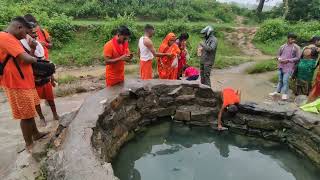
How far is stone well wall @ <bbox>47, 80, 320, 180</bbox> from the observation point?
3.79 m

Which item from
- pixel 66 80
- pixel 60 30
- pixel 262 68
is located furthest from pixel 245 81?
pixel 60 30

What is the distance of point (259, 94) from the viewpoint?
821 centimetres

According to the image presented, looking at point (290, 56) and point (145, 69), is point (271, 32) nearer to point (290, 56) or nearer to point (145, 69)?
point (290, 56)

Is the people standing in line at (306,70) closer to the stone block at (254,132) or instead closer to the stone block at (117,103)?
the stone block at (254,132)

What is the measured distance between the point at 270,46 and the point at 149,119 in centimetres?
1052

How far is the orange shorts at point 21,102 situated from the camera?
4.14 metres

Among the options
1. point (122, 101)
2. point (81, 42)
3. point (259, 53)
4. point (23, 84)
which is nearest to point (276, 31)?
point (259, 53)

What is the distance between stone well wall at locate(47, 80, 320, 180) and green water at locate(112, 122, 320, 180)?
203mm

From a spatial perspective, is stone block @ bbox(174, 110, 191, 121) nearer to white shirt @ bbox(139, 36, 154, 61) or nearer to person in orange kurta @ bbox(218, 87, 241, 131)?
person in orange kurta @ bbox(218, 87, 241, 131)

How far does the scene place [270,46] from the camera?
15273 mm

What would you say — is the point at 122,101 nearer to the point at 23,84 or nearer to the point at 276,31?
the point at 23,84

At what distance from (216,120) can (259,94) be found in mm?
2341

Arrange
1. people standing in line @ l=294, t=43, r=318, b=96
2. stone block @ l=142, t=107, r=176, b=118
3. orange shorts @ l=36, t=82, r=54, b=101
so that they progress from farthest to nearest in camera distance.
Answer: people standing in line @ l=294, t=43, r=318, b=96, stone block @ l=142, t=107, r=176, b=118, orange shorts @ l=36, t=82, r=54, b=101

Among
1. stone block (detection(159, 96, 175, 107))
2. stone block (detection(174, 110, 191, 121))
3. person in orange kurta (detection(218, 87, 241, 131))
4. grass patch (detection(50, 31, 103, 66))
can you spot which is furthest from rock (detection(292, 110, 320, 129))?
grass patch (detection(50, 31, 103, 66))
